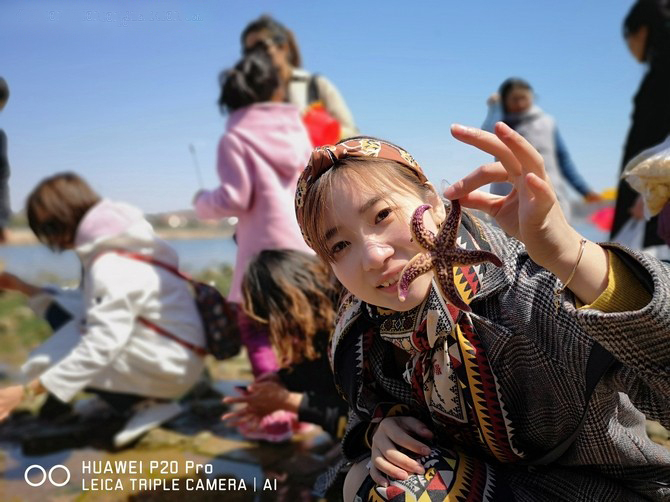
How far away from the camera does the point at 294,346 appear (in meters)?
2.68

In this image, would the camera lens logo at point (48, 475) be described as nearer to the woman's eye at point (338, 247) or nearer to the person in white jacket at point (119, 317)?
the person in white jacket at point (119, 317)

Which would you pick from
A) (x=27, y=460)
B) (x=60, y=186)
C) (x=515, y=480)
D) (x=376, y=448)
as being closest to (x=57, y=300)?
(x=60, y=186)

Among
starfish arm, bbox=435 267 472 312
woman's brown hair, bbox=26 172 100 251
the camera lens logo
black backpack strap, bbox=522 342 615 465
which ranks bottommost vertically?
the camera lens logo

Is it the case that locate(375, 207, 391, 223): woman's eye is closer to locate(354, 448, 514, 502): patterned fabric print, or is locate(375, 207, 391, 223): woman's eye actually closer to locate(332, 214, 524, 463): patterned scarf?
locate(332, 214, 524, 463): patterned scarf

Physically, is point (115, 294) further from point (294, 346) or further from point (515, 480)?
point (515, 480)

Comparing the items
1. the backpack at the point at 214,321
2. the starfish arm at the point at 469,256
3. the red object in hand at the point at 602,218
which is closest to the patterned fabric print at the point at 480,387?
the starfish arm at the point at 469,256

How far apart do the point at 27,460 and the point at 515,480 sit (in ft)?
7.94

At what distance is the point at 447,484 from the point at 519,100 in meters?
4.06

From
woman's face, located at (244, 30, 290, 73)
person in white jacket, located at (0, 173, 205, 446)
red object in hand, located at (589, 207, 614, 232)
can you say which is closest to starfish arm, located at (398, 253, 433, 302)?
person in white jacket, located at (0, 173, 205, 446)

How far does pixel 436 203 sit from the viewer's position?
1.53 metres

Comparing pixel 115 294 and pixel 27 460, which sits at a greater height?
pixel 115 294

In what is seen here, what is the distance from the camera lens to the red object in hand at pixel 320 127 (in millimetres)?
3707

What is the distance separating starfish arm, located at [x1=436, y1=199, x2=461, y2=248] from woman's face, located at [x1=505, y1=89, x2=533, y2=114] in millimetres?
3958

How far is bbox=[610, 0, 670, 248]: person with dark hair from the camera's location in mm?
3473
